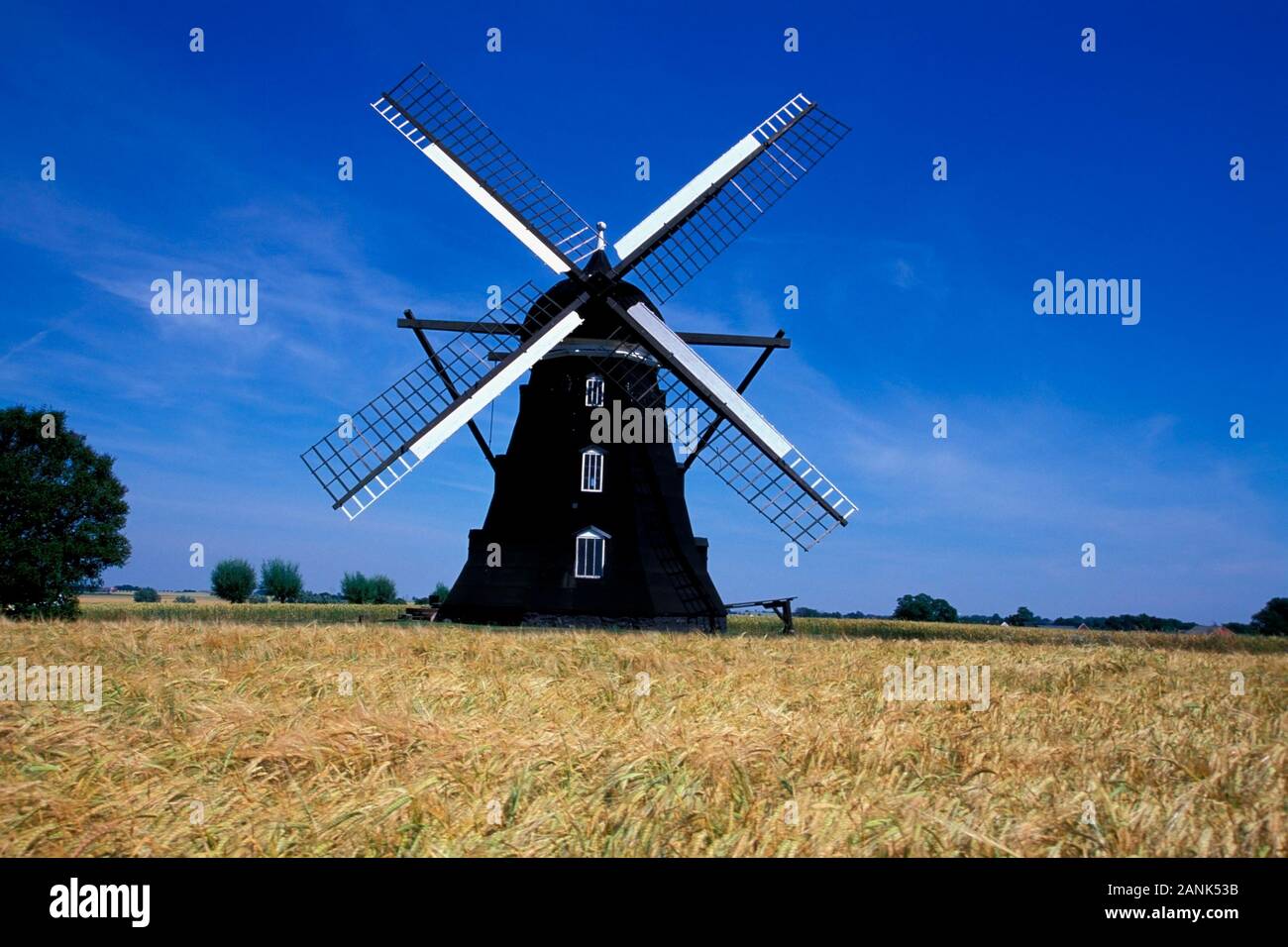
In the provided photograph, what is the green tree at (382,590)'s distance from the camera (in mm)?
55250

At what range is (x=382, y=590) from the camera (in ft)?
183

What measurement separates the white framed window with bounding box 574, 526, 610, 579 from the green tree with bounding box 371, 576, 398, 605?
37989mm

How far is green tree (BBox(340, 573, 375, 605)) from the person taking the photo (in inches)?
2140

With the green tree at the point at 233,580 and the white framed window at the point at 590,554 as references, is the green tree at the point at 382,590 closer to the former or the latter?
the green tree at the point at 233,580

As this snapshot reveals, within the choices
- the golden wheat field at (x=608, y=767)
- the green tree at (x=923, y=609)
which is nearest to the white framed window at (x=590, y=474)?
the golden wheat field at (x=608, y=767)

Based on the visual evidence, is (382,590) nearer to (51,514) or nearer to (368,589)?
(368,589)

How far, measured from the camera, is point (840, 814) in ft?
13.9

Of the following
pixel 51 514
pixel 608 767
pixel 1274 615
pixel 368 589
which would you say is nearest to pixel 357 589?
pixel 368 589

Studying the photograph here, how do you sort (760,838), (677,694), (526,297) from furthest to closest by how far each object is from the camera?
(526,297)
(677,694)
(760,838)

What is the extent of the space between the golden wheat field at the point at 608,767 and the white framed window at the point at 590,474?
1205 cm

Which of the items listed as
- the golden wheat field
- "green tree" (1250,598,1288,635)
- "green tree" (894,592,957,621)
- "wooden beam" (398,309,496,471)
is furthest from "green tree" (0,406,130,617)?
"green tree" (1250,598,1288,635)
